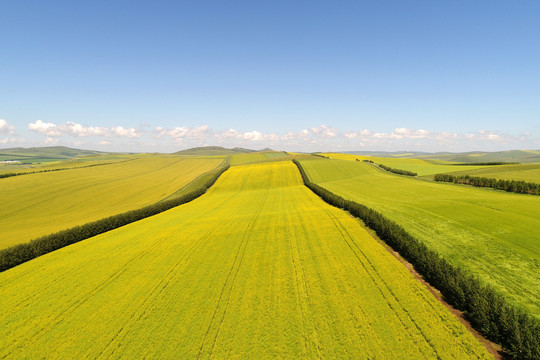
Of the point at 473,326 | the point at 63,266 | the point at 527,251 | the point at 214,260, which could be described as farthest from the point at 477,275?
the point at 63,266

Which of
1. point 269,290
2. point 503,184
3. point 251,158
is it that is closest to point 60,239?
point 269,290

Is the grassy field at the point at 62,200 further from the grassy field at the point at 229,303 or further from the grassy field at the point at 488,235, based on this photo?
the grassy field at the point at 488,235

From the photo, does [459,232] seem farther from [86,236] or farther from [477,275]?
[86,236]

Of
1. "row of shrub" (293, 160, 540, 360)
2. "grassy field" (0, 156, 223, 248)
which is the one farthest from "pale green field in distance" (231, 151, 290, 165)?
"row of shrub" (293, 160, 540, 360)

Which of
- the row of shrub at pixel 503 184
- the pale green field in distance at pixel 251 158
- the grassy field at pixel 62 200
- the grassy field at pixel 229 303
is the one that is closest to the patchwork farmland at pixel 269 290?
the grassy field at pixel 229 303

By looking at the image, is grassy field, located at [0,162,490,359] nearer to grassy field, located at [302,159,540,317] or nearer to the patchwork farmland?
the patchwork farmland
